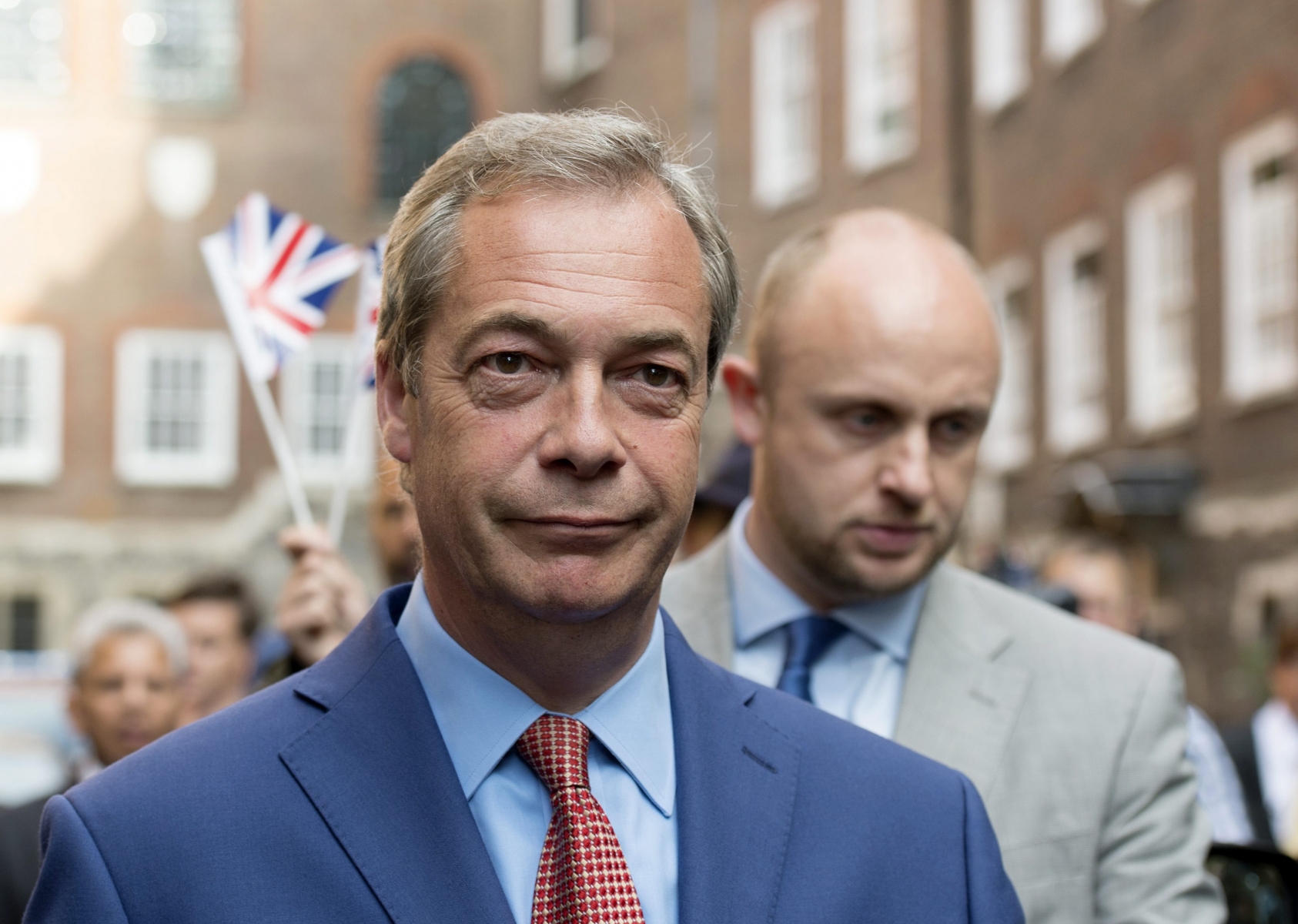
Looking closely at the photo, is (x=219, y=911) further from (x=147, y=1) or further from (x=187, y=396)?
(x=147, y=1)

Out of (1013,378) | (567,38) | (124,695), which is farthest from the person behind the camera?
(567,38)

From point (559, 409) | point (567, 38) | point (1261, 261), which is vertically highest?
point (567, 38)

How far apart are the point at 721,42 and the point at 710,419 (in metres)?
6.27

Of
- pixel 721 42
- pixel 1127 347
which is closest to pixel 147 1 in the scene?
pixel 721 42

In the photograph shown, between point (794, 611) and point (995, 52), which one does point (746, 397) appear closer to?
point (794, 611)

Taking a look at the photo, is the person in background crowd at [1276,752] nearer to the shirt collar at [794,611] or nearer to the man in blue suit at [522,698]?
the shirt collar at [794,611]

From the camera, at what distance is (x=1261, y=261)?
1438 cm

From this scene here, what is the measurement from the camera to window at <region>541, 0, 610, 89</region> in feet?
92.2

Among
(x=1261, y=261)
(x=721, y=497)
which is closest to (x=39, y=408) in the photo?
(x=1261, y=261)

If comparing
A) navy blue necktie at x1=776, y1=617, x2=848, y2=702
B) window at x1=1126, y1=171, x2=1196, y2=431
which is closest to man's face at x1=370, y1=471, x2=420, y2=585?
navy blue necktie at x1=776, y1=617, x2=848, y2=702

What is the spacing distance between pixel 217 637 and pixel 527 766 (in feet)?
18.2

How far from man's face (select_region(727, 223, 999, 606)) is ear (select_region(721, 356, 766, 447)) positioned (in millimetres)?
110

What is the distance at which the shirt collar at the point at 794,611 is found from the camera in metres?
3.18

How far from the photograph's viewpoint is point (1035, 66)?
1864 centimetres
